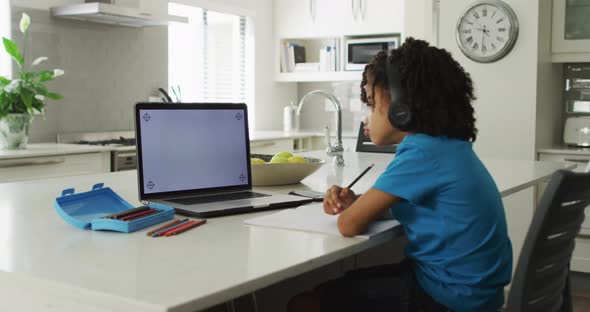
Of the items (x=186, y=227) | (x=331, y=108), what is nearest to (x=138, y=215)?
(x=186, y=227)

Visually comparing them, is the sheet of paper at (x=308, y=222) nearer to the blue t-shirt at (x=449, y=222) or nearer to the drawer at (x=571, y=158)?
the blue t-shirt at (x=449, y=222)

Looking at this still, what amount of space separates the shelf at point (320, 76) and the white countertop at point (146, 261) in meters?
4.31

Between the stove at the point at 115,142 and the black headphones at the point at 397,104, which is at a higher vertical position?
the black headphones at the point at 397,104

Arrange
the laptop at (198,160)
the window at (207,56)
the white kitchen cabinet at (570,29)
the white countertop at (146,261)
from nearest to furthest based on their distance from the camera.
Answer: the white countertop at (146,261)
the laptop at (198,160)
the white kitchen cabinet at (570,29)
the window at (207,56)

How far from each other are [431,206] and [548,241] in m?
0.26

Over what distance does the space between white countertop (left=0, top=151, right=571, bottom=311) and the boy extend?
0.09 m

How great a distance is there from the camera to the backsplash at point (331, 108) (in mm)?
6215

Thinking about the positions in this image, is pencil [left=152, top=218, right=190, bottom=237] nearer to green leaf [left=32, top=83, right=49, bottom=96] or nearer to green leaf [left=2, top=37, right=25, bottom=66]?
green leaf [left=32, top=83, right=49, bottom=96]

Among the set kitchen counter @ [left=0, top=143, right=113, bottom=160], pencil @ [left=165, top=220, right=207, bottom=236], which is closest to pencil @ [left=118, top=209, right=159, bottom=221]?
pencil @ [left=165, top=220, right=207, bottom=236]

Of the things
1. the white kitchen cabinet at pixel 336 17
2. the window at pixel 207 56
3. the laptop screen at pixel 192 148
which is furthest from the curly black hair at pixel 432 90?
the white kitchen cabinet at pixel 336 17

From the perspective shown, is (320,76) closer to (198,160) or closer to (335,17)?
(335,17)

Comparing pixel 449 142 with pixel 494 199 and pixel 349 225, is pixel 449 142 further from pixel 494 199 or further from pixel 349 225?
pixel 349 225

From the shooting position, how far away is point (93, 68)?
4582 mm

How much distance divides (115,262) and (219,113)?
843 millimetres
